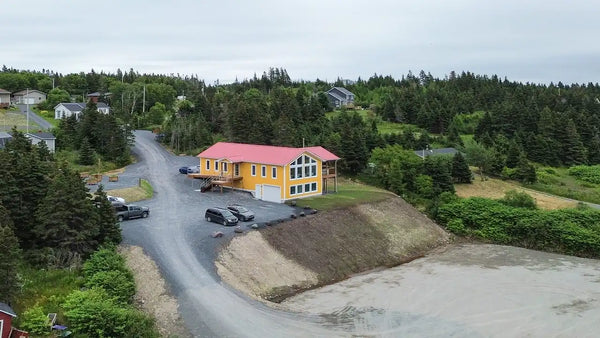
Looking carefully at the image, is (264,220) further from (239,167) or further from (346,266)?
(239,167)

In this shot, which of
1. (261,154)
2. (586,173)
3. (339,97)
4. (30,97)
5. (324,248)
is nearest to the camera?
(324,248)

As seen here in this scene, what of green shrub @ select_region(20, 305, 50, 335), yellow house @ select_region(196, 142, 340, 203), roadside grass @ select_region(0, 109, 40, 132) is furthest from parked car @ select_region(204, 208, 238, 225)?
roadside grass @ select_region(0, 109, 40, 132)

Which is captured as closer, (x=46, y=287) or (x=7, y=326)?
(x=7, y=326)

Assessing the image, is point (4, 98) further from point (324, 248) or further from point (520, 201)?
point (520, 201)

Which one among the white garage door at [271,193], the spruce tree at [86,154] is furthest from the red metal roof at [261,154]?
the spruce tree at [86,154]

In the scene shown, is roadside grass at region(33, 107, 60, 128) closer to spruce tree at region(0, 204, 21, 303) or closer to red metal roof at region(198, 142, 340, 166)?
red metal roof at region(198, 142, 340, 166)

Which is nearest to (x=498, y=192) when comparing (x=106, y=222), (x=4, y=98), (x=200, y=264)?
(x=200, y=264)

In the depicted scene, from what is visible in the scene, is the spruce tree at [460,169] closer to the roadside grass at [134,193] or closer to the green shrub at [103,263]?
the roadside grass at [134,193]
